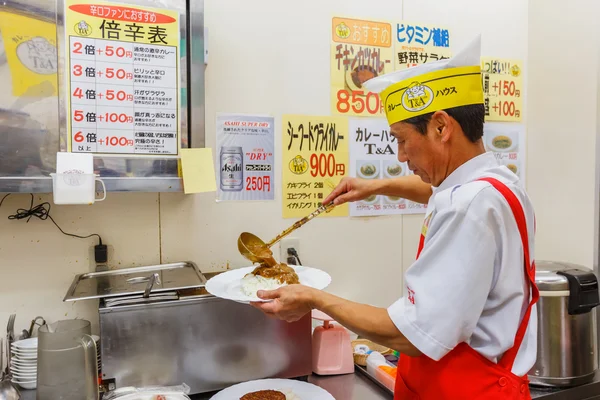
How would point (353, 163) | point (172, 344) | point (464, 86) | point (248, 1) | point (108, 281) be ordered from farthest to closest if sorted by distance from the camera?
1. point (353, 163)
2. point (248, 1)
3. point (108, 281)
4. point (172, 344)
5. point (464, 86)

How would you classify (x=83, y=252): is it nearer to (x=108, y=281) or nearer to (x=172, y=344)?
(x=108, y=281)

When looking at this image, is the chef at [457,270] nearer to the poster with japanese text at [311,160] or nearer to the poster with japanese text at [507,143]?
the poster with japanese text at [311,160]

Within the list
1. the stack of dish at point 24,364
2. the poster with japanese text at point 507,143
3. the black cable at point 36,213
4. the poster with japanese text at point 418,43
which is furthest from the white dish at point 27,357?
the poster with japanese text at point 507,143

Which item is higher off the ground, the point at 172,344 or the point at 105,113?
the point at 105,113

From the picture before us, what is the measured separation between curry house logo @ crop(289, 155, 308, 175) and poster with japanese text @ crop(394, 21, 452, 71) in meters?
0.62

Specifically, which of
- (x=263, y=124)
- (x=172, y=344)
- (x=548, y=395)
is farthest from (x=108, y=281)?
(x=548, y=395)

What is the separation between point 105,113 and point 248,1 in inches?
29.1

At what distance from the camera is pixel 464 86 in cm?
110

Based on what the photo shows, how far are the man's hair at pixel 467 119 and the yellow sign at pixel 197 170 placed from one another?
754 millimetres

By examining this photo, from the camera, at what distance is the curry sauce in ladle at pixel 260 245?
5.19 ft

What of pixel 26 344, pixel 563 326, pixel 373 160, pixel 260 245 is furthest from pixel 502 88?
pixel 26 344

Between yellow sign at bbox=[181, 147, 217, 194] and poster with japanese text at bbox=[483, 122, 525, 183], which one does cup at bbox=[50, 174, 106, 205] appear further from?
poster with japanese text at bbox=[483, 122, 525, 183]

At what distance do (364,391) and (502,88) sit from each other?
1609mm

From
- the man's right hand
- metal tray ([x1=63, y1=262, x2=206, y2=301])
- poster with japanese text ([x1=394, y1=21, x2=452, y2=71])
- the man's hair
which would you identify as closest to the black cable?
metal tray ([x1=63, y1=262, x2=206, y2=301])
